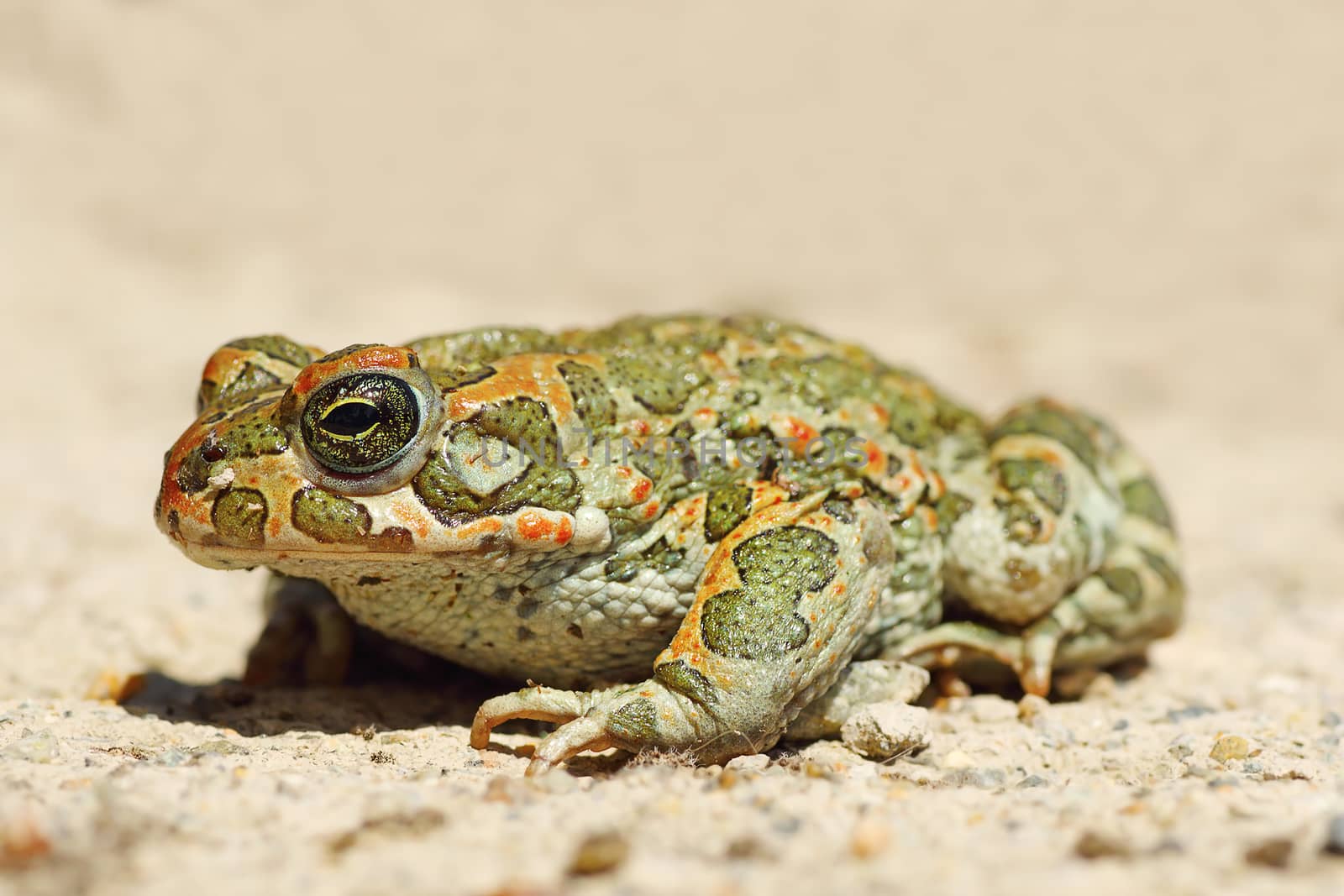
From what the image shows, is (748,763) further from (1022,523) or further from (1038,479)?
(1038,479)

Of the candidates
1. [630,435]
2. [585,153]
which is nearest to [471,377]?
[630,435]

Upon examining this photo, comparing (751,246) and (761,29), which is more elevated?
(761,29)

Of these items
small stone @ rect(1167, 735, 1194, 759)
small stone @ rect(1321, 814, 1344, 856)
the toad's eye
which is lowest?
small stone @ rect(1167, 735, 1194, 759)

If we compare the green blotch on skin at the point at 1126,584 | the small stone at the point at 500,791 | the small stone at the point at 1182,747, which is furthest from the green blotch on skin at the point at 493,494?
the green blotch on skin at the point at 1126,584

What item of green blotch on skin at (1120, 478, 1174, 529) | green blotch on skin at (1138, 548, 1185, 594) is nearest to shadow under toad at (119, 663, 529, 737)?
green blotch on skin at (1138, 548, 1185, 594)

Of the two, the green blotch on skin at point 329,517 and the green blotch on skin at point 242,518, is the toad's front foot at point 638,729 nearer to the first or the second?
the green blotch on skin at point 329,517

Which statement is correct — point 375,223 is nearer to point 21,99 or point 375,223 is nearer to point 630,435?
point 21,99

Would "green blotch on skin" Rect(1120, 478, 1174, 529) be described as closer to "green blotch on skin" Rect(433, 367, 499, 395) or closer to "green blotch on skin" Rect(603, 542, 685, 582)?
"green blotch on skin" Rect(603, 542, 685, 582)
